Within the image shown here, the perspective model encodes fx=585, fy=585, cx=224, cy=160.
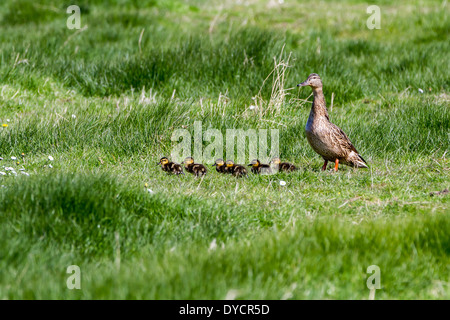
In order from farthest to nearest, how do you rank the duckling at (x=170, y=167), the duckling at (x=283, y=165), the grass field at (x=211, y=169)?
the duckling at (x=283, y=165) → the duckling at (x=170, y=167) → the grass field at (x=211, y=169)

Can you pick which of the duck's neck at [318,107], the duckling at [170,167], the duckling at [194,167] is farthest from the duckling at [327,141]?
the duckling at [170,167]

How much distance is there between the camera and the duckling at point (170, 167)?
6.36 meters

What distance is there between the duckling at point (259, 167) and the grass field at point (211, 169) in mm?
263

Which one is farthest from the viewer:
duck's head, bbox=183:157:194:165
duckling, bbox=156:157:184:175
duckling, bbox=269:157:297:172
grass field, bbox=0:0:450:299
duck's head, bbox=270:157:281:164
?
duck's head, bbox=183:157:194:165

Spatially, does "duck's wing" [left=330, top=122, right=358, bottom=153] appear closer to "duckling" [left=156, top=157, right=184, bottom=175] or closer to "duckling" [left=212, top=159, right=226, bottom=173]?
"duckling" [left=212, top=159, right=226, bottom=173]

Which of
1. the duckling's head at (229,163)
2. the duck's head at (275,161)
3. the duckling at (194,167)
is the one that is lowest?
the duckling at (194,167)

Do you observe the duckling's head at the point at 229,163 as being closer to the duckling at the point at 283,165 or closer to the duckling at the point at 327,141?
the duckling at the point at 283,165

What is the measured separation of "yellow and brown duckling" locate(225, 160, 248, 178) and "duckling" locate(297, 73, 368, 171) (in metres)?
0.87

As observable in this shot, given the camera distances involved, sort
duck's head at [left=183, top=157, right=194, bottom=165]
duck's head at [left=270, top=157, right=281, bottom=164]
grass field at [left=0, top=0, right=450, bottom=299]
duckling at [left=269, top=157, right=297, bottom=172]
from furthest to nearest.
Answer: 1. duck's head at [left=183, top=157, right=194, bottom=165]
2. duck's head at [left=270, top=157, right=281, bottom=164]
3. duckling at [left=269, top=157, right=297, bottom=172]
4. grass field at [left=0, top=0, right=450, bottom=299]

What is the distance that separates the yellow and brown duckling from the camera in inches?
251

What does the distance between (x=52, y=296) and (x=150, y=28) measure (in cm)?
881

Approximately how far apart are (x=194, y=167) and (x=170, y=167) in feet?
0.92

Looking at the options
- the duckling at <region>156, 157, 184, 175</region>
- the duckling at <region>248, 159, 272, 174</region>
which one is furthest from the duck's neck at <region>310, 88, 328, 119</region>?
the duckling at <region>156, 157, 184, 175</region>

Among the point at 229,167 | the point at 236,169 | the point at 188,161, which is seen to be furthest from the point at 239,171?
the point at 188,161
